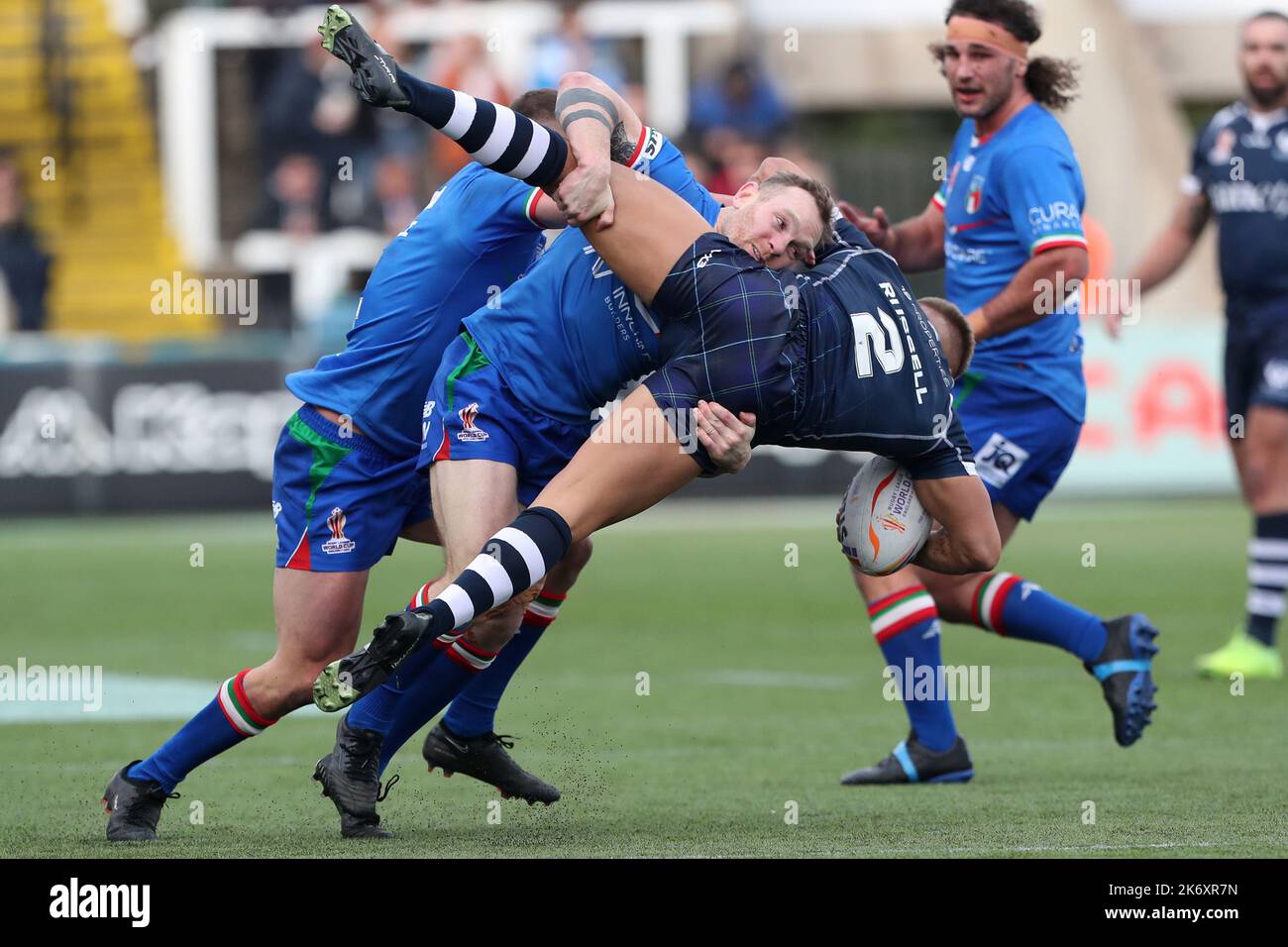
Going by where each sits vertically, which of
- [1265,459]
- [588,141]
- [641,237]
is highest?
[588,141]

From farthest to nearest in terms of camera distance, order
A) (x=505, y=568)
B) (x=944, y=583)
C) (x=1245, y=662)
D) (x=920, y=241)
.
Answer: (x=1245, y=662) < (x=920, y=241) < (x=944, y=583) < (x=505, y=568)

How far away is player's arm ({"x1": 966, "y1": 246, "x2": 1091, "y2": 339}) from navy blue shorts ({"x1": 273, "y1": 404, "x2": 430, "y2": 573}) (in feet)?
6.59

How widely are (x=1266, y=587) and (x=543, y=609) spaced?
170 inches

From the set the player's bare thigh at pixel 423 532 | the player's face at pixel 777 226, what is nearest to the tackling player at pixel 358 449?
the player's bare thigh at pixel 423 532

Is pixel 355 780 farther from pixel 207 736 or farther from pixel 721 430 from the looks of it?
pixel 721 430

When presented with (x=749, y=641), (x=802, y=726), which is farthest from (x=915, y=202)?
(x=802, y=726)

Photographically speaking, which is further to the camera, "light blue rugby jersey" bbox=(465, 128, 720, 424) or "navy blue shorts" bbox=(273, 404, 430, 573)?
"navy blue shorts" bbox=(273, 404, 430, 573)

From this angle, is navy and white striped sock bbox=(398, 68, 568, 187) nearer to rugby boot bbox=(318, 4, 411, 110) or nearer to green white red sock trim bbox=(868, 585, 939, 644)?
rugby boot bbox=(318, 4, 411, 110)

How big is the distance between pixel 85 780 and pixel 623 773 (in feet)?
5.58

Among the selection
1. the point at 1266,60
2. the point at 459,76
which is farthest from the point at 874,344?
the point at 459,76

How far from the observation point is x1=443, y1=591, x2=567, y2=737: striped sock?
22.0 ft

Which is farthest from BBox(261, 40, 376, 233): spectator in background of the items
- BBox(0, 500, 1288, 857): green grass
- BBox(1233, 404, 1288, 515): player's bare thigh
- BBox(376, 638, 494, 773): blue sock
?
BBox(376, 638, 494, 773): blue sock

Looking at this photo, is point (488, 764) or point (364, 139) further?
point (364, 139)

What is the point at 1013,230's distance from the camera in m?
7.50
